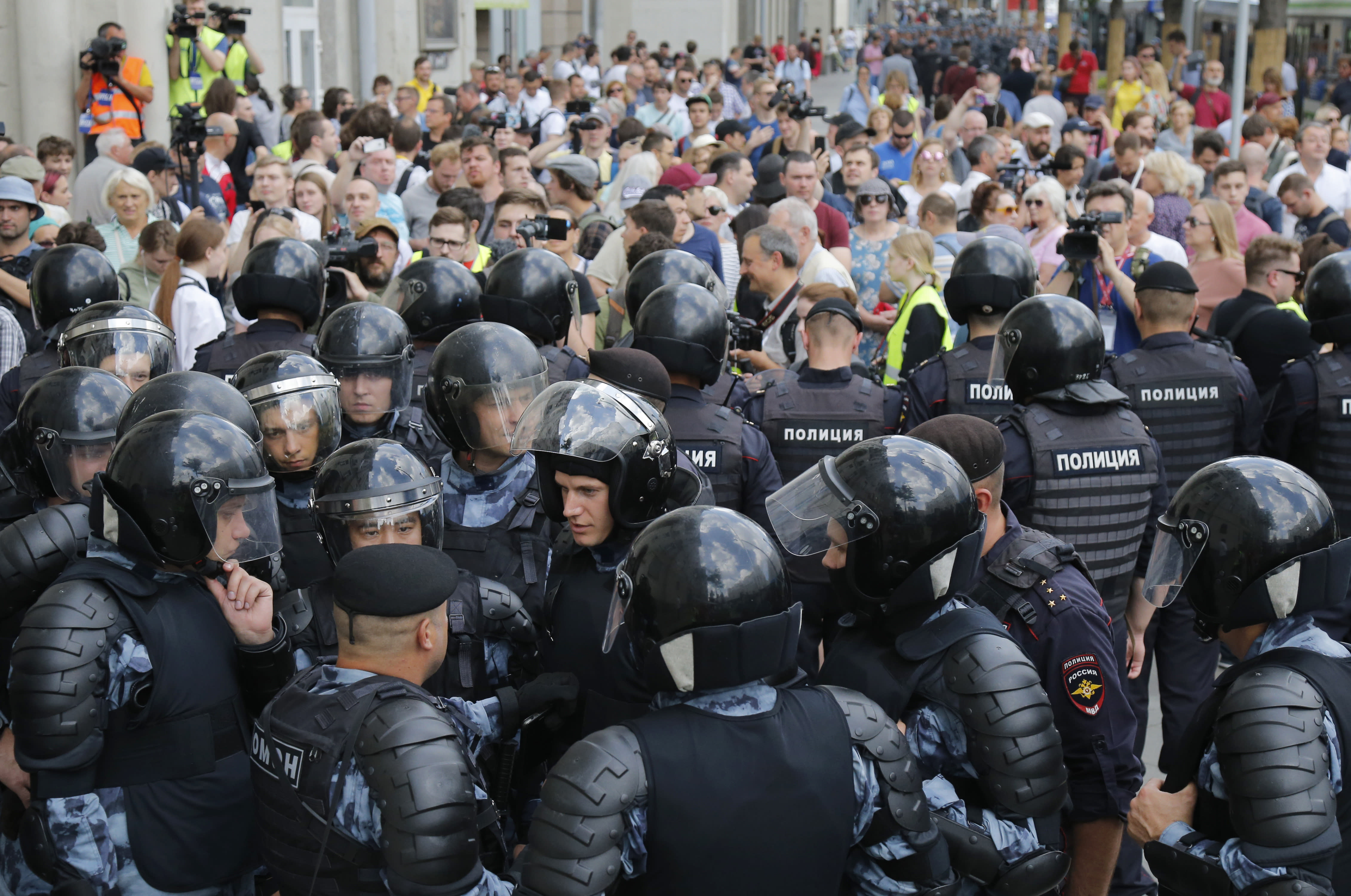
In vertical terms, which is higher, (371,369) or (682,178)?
(682,178)

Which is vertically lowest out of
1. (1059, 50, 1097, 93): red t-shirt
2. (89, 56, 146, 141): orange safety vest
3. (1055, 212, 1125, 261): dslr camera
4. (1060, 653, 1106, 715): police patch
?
(1060, 653, 1106, 715): police patch

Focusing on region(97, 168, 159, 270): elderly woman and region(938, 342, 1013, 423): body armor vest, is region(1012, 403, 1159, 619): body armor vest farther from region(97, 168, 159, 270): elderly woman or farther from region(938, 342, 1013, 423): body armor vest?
region(97, 168, 159, 270): elderly woman

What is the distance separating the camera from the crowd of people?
91.6 inches

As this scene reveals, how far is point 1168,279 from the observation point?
16.6 ft

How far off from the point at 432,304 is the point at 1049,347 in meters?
2.41

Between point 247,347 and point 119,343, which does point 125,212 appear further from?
point 119,343

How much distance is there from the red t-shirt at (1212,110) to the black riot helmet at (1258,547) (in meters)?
13.3

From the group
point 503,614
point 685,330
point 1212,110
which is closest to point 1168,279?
point 685,330

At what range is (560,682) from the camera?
2.86 metres

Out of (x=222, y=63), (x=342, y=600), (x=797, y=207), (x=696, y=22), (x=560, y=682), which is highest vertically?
(x=696, y=22)

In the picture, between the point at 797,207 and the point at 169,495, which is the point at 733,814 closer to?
the point at 169,495

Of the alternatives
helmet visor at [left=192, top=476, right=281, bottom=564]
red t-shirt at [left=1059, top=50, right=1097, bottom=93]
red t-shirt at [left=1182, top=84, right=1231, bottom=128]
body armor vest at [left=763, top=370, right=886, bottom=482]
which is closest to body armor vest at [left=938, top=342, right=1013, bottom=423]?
body armor vest at [left=763, top=370, right=886, bottom=482]

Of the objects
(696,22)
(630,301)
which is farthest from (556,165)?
(696,22)

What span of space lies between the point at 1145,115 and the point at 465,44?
48.8ft
